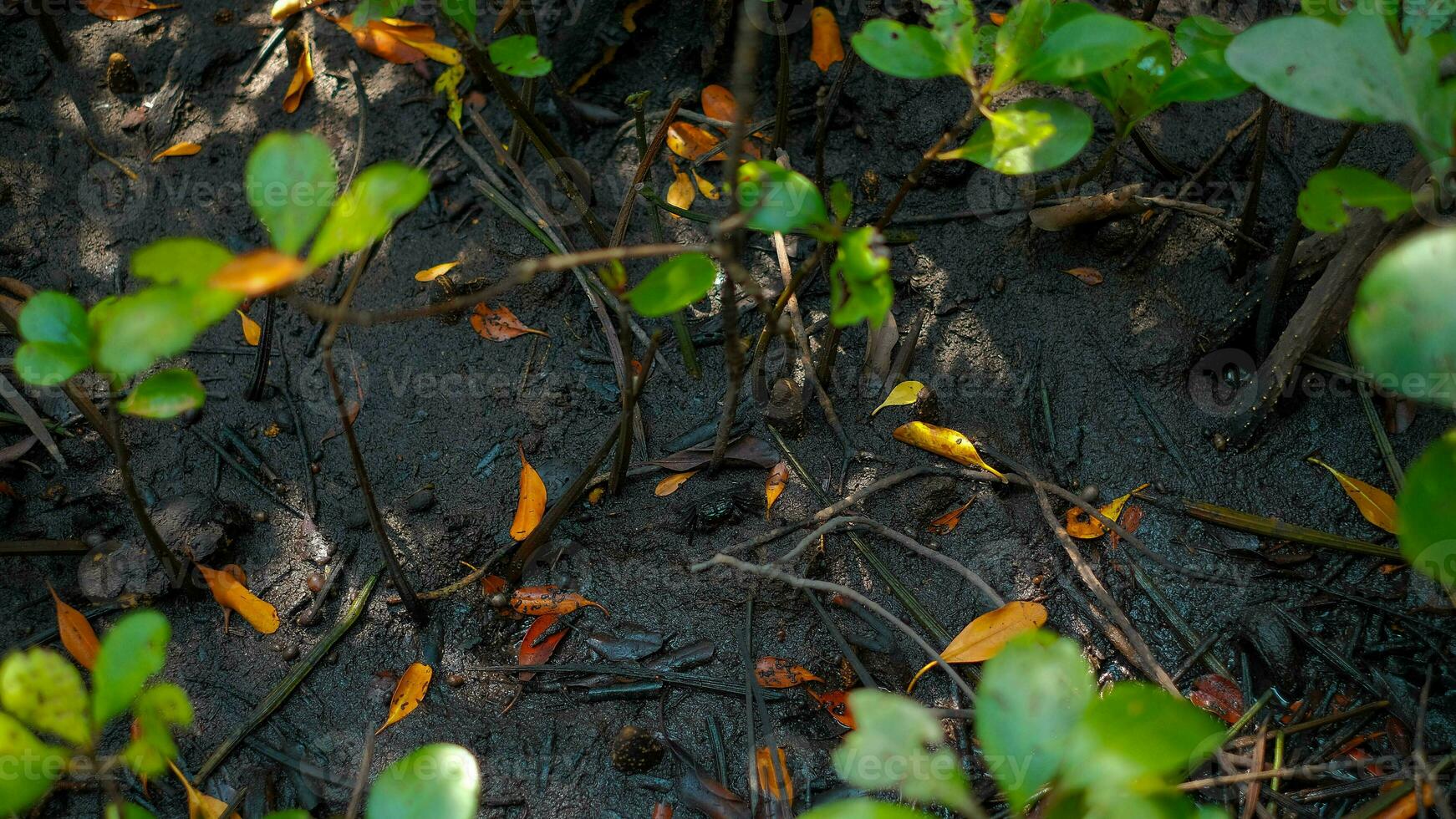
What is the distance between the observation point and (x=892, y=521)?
1.76 metres

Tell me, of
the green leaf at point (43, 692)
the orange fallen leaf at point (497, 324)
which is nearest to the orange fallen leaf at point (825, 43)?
the orange fallen leaf at point (497, 324)

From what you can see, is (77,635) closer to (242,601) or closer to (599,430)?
(242,601)

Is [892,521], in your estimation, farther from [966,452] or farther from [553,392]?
[553,392]

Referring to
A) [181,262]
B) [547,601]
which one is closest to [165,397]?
[181,262]

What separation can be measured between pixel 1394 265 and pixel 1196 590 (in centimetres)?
100

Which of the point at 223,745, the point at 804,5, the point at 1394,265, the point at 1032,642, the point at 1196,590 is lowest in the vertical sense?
the point at 223,745

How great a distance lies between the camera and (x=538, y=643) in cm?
171

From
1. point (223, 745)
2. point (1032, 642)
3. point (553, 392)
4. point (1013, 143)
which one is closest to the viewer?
point (1032, 642)

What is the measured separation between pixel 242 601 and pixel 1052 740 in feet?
4.95

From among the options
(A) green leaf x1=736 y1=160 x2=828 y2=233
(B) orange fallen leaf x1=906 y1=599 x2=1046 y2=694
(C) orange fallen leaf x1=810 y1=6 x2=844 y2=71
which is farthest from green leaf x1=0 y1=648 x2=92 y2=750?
(C) orange fallen leaf x1=810 y1=6 x2=844 y2=71

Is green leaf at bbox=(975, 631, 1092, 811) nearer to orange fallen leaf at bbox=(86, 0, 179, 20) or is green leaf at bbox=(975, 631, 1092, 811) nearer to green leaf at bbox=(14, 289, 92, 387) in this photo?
green leaf at bbox=(14, 289, 92, 387)

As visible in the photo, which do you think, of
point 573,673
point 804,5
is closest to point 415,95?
point 804,5

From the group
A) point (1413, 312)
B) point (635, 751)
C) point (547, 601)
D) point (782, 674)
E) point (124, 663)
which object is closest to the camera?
point (1413, 312)

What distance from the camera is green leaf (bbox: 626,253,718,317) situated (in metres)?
1.23
